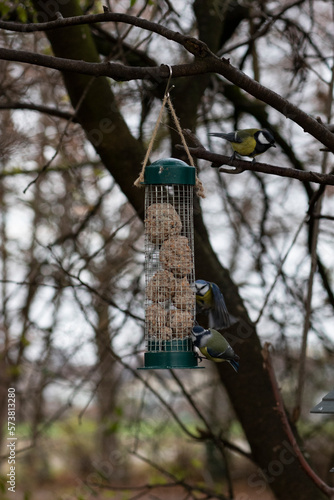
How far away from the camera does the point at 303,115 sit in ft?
8.36

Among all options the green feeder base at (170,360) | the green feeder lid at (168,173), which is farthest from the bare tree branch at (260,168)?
the green feeder base at (170,360)

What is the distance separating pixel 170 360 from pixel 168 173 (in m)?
0.78

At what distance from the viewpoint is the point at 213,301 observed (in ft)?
8.98

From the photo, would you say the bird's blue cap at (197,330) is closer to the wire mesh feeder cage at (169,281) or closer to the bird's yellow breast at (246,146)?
the wire mesh feeder cage at (169,281)

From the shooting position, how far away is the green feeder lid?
270cm

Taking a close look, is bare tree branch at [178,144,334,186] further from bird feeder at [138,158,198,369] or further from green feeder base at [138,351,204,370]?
green feeder base at [138,351,204,370]

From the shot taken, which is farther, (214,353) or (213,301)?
(213,301)

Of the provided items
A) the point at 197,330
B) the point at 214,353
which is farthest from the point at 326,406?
the point at 197,330

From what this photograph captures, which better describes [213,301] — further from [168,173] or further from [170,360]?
[168,173]

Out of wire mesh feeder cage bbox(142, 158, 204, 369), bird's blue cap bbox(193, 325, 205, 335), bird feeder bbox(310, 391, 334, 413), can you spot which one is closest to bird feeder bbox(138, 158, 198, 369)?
wire mesh feeder cage bbox(142, 158, 204, 369)

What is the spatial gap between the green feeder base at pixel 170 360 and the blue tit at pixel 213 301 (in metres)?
0.18

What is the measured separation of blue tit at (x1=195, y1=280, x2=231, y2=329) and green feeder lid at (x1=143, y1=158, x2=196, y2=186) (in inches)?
17.3

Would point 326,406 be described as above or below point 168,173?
below

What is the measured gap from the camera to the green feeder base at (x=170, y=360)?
8.62 ft
